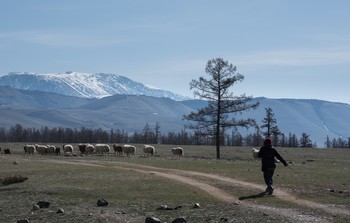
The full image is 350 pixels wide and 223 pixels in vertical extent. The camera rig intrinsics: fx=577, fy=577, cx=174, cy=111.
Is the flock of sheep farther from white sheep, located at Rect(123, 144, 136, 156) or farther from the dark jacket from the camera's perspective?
the dark jacket

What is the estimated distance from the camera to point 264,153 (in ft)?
94.4

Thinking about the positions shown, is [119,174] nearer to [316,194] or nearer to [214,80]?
[316,194]

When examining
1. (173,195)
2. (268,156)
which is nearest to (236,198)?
(268,156)

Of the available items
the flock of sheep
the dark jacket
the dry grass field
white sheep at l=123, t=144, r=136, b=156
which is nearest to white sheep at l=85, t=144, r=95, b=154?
the flock of sheep

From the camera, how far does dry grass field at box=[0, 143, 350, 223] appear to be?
76.6 feet

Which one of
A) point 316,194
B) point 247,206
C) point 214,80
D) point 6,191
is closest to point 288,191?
point 316,194

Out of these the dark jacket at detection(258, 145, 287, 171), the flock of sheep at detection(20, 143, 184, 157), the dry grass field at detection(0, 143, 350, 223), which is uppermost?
the flock of sheep at detection(20, 143, 184, 157)

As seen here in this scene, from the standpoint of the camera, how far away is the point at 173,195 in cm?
2892

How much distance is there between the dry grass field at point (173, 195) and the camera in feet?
76.6

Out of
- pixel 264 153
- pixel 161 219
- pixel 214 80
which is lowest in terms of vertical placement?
pixel 161 219

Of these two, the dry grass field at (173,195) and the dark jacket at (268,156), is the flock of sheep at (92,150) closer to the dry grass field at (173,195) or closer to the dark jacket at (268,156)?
the dry grass field at (173,195)

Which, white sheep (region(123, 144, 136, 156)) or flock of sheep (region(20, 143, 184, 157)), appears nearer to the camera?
white sheep (region(123, 144, 136, 156))

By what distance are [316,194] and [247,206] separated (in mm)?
5424

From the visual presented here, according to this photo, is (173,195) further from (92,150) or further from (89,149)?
(92,150)
